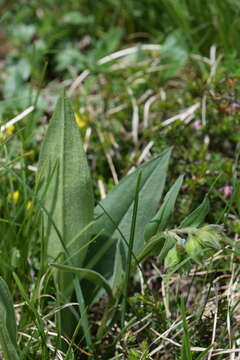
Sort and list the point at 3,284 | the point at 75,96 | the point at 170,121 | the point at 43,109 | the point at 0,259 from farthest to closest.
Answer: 1. the point at 75,96
2. the point at 43,109
3. the point at 170,121
4. the point at 0,259
5. the point at 3,284

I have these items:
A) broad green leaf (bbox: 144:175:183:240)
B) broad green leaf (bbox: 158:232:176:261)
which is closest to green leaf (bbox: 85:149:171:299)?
broad green leaf (bbox: 144:175:183:240)

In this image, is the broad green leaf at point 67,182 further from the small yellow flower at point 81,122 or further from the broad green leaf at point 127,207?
the small yellow flower at point 81,122

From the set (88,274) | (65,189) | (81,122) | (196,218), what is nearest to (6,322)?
(88,274)

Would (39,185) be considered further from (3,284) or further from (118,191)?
(3,284)

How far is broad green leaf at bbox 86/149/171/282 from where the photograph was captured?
1537 millimetres

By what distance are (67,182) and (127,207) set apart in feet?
0.60

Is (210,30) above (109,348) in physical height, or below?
above

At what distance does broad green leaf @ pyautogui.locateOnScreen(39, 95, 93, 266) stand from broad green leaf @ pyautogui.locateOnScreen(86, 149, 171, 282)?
2.7 inches

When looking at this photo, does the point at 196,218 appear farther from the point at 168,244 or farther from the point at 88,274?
the point at 88,274

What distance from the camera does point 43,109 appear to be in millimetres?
2453

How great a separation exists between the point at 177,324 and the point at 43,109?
49.4 inches

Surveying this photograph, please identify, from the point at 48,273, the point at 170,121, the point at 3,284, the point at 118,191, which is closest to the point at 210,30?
the point at 170,121

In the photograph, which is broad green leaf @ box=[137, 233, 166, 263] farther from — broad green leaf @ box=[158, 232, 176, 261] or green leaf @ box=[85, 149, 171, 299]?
green leaf @ box=[85, 149, 171, 299]

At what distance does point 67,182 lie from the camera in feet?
4.91
